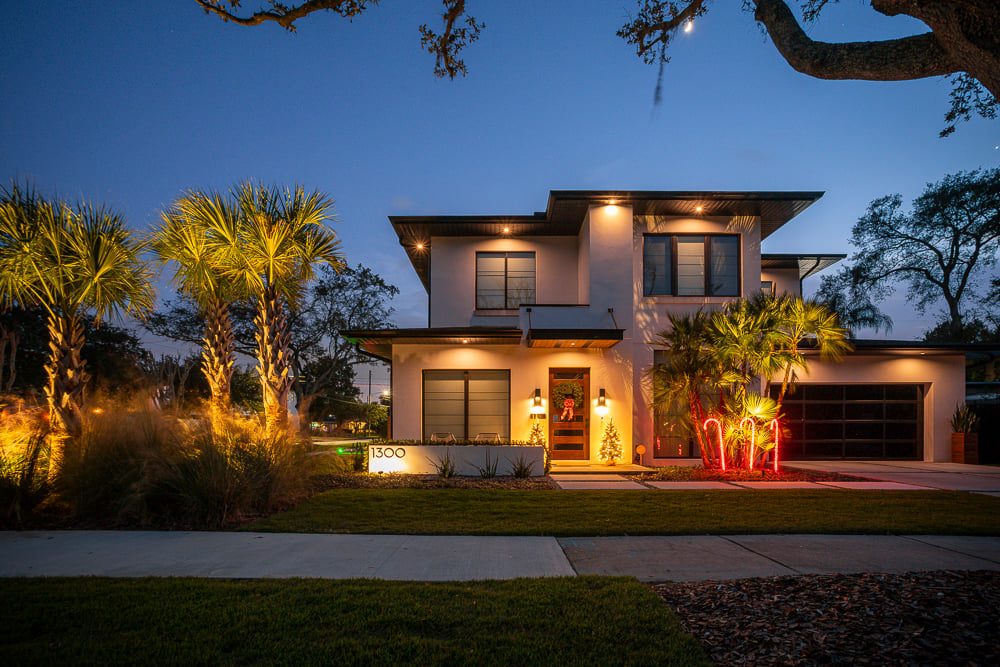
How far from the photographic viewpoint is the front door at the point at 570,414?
1455 cm

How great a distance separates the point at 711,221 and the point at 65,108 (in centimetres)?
1549

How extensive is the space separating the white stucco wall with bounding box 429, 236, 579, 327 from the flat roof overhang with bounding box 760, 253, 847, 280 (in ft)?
22.1

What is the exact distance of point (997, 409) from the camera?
1619 cm

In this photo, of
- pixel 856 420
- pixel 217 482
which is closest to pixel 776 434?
pixel 856 420

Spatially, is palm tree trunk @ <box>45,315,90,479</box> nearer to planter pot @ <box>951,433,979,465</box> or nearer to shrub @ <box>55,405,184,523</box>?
shrub @ <box>55,405,184,523</box>

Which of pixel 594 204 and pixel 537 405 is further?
pixel 537 405

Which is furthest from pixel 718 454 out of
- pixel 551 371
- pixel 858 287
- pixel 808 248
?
pixel 808 248

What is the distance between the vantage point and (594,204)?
46.4 feet

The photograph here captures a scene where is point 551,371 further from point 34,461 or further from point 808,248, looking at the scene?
point 808,248

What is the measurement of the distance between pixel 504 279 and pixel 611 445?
559 cm

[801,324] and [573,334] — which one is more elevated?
[801,324]

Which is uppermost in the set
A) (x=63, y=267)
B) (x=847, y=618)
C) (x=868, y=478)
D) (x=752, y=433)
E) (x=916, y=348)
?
(x=63, y=267)

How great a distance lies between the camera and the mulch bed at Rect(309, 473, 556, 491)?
1002 cm

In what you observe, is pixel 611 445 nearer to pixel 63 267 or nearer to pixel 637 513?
pixel 637 513
